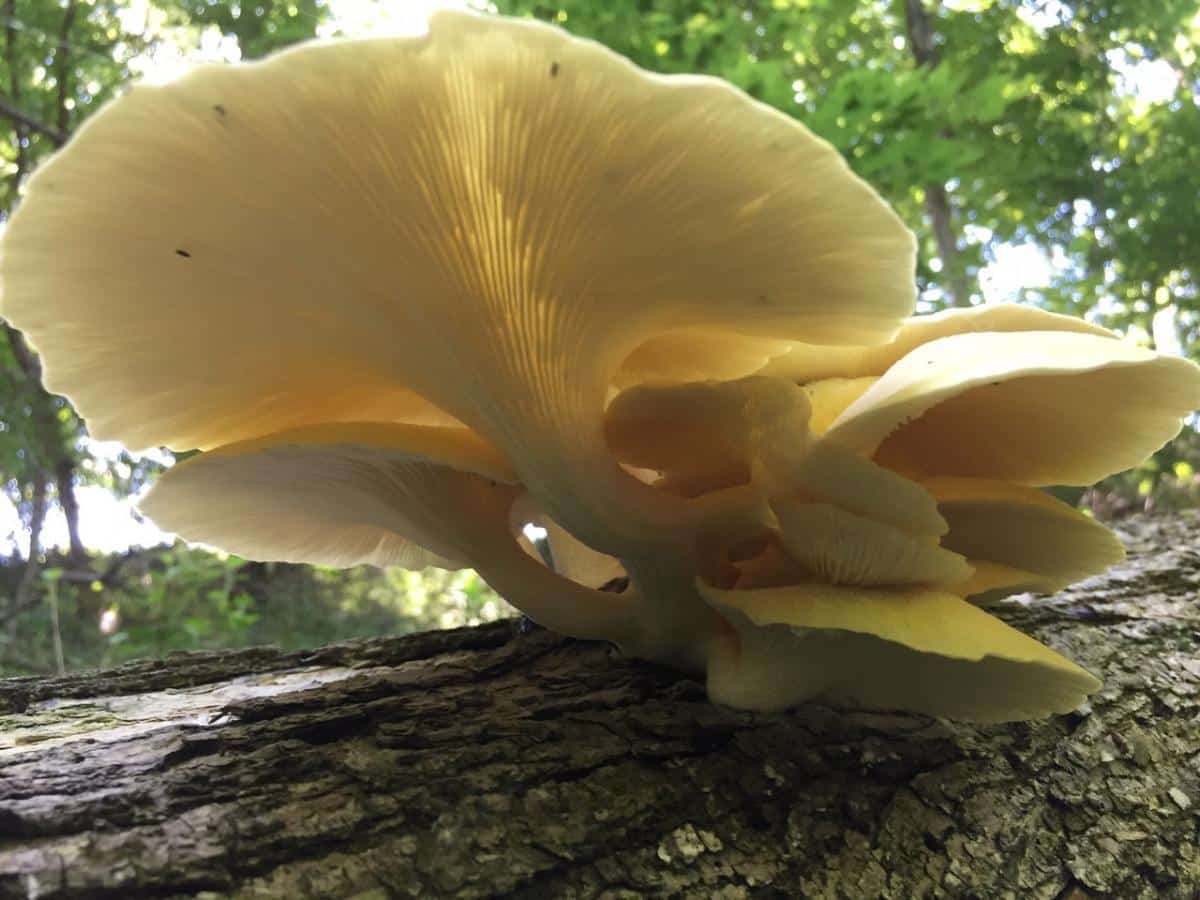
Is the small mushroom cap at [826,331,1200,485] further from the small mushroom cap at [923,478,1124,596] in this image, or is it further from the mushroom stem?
the mushroom stem

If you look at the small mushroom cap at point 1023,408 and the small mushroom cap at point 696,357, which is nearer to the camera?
the small mushroom cap at point 1023,408

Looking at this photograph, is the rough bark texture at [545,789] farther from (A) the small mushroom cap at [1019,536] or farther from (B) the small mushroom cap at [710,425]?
A: (B) the small mushroom cap at [710,425]

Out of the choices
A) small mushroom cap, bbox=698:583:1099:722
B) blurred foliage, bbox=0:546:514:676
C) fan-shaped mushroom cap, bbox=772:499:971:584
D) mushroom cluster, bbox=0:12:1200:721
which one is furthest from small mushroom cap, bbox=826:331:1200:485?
blurred foliage, bbox=0:546:514:676

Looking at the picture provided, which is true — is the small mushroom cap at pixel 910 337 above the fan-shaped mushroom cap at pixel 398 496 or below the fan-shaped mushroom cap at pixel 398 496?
above

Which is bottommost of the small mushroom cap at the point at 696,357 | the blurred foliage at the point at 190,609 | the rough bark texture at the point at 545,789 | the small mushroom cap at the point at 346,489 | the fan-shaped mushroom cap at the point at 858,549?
the blurred foliage at the point at 190,609

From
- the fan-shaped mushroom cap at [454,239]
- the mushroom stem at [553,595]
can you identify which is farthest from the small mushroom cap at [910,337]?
the mushroom stem at [553,595]

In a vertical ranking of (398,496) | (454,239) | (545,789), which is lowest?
(545,789)

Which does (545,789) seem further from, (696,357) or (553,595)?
(696,357)

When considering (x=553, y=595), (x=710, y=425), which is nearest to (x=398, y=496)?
(x=553, y=595)
